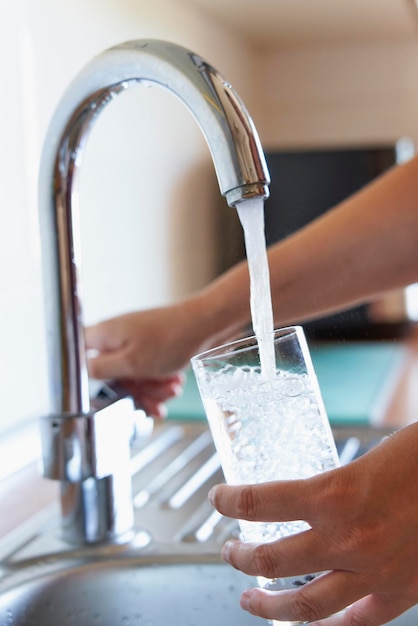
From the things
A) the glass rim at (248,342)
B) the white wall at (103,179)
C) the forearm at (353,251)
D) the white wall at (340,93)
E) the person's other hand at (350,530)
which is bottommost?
the person's other hand at (350,530)

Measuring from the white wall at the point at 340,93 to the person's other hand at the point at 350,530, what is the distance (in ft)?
8.69

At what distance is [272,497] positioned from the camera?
1.48 feet

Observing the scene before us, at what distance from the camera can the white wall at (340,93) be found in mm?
3045

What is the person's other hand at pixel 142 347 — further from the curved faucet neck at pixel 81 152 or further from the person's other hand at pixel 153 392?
the curved faucet neck at pixel 81 152

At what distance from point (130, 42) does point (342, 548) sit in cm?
37

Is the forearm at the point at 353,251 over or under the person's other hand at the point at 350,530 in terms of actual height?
over

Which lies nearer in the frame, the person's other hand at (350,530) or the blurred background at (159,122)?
the person's other hand at (350,530)

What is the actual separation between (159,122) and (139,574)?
1185 millimetres

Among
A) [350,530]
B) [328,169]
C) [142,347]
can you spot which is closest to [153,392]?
[142,347]

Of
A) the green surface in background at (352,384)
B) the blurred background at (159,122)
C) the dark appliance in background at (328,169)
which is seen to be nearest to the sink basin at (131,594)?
the blurred background at (159,122)

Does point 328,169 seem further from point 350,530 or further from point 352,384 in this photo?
point 350,530

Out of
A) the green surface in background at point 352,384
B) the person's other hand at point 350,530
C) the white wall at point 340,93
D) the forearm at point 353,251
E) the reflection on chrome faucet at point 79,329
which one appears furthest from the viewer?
the white wall at point 340,93

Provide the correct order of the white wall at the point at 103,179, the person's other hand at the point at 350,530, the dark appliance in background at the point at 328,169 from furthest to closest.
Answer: the dark appliance in background at the point at 328,169 → the white wall at the point at 103,179 → the person's other hand at the point at 350,530

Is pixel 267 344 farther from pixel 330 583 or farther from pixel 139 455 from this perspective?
pixel 139 455
